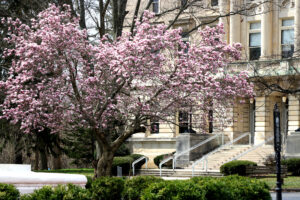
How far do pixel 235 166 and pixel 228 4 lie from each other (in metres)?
17.7

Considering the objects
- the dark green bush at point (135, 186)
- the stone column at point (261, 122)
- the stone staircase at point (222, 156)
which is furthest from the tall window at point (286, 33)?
the dark green bush at point (135, 186)

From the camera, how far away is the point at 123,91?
23.0 m

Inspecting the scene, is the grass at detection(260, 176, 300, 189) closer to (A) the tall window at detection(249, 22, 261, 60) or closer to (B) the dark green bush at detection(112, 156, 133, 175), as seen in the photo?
(B) the dark green bush at detection(112, 156, 133, 175)

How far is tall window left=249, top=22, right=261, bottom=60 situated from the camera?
155 ft

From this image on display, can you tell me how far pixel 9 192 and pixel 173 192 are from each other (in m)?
4.00

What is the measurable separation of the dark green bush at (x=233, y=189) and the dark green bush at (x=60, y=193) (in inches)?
131

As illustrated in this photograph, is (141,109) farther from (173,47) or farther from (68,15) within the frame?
(68,15)

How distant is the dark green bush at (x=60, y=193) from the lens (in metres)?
13.3

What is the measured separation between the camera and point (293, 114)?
44.3 m

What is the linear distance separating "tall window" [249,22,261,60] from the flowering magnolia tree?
81.6 feet

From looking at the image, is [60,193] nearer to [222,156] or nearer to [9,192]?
[9,192]

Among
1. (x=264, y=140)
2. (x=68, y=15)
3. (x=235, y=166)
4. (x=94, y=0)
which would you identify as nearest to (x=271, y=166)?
(x=235, y=166)

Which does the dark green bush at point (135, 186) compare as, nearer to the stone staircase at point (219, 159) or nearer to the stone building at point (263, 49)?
the stone staircase at point (219, 159)

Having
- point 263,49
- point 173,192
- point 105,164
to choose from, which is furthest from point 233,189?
point 263,49
